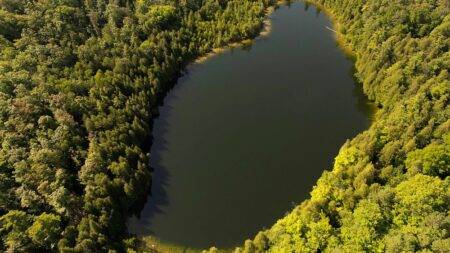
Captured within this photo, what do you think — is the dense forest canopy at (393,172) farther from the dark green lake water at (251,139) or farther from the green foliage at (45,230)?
the green foliage at (45,230)

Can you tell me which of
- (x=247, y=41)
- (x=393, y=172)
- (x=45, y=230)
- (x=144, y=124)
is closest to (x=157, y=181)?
(x=144, y=124)

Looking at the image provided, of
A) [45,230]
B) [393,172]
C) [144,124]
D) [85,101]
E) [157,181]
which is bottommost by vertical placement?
[157,181]

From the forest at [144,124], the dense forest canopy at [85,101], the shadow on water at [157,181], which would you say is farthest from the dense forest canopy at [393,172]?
the dense forest canopy at [85,101]

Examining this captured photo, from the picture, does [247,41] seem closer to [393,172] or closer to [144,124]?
[144,124]

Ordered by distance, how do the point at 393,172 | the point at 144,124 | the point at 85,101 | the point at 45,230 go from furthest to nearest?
the point at 144,124 < the point at 85,101 < the point at 393,172 < the point at 45,230

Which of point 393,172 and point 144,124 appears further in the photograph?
point 144,124

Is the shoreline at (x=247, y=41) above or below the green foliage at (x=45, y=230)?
above

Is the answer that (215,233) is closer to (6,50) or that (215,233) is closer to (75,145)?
(75,145)
